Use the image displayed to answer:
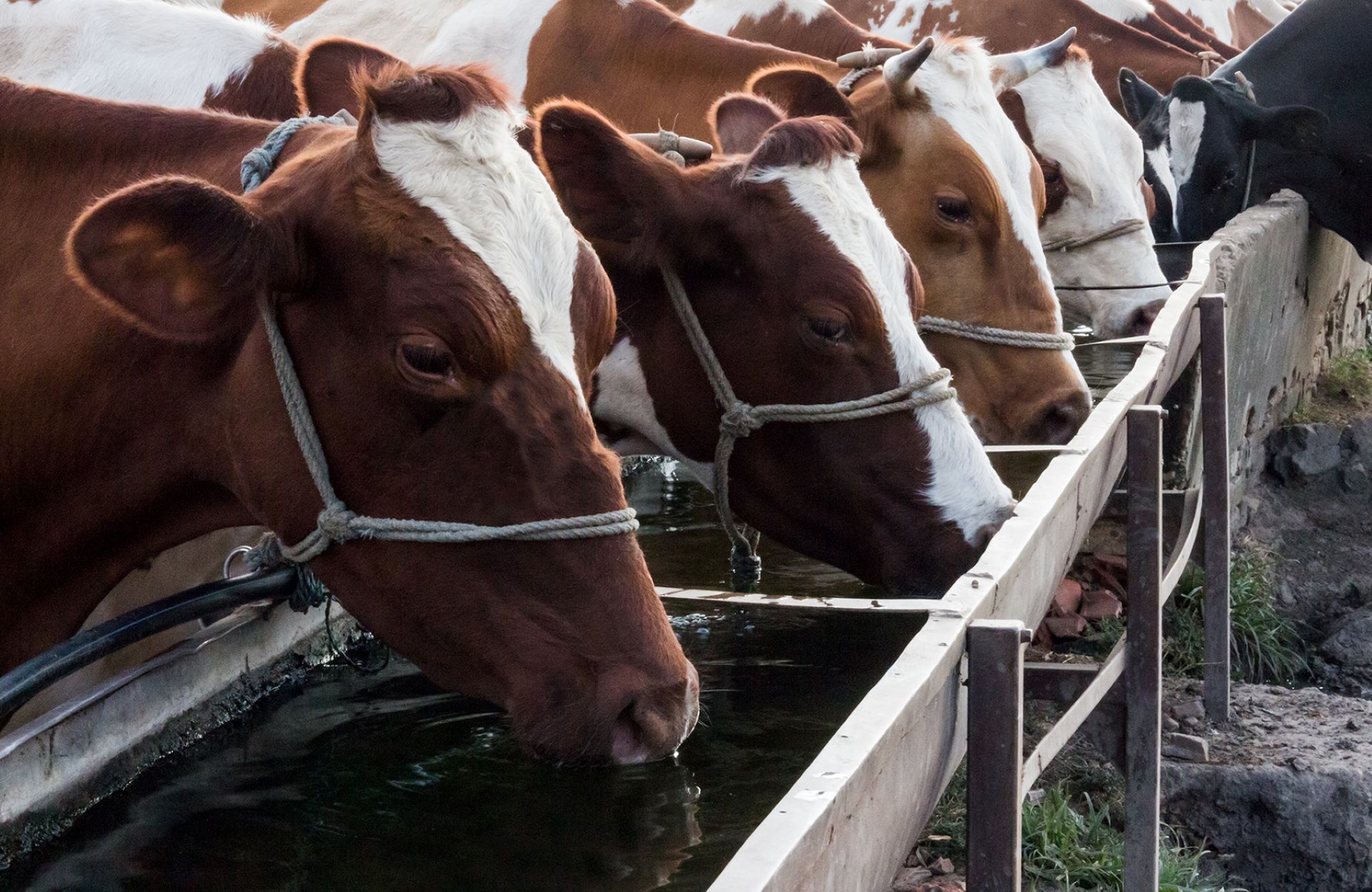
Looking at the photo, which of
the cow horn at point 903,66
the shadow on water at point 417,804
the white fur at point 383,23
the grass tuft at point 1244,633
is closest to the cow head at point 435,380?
the shadow on water at point 417,804

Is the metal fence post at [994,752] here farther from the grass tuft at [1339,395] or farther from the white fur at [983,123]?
the grass tuft at [1339,395]

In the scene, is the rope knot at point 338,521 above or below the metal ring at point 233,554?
above

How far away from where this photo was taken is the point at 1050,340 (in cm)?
412

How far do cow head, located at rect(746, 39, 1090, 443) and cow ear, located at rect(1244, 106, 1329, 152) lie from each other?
415 cm

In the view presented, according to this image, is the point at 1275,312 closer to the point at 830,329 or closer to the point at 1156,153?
the point at 1156,153

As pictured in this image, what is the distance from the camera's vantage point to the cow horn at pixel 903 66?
4262 millimetres

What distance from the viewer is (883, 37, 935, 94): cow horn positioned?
4.26 meters

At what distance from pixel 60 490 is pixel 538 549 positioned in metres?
0.89

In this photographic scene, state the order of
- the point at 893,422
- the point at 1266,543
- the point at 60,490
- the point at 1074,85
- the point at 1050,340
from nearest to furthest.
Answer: the point at 60,490 < the point at 893,422 < the point at 1050,340 < the point at 1074,85 < the point at 1266,543

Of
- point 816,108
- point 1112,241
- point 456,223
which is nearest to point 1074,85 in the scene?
point 1112,241

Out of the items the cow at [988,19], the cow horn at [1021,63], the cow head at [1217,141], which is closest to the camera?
the cow horn at [1021,63]

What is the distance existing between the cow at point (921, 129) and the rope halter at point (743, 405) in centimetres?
87

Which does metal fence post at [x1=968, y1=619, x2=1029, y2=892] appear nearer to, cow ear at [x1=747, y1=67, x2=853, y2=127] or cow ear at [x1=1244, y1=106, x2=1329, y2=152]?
cow ear at [x1=747, y1=67, x2=853, y2=127]

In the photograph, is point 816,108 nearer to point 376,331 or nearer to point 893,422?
point 893,422
